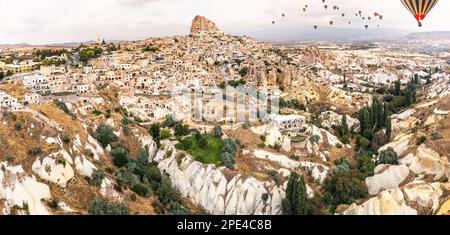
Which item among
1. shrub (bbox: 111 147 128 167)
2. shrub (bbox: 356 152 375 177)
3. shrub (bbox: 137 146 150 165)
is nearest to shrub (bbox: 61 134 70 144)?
shrub (bbox: 111 147 128 167)

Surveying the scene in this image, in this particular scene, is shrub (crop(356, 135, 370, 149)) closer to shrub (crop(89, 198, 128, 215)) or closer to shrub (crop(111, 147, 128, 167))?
shrub (crop(111, 147, 128, 167))

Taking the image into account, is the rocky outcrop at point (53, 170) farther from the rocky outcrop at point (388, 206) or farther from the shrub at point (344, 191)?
the rocky outcrop at point (388, 206)

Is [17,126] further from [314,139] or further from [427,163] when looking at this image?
[427,163]

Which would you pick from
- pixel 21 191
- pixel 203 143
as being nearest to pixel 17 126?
pixel 21 191

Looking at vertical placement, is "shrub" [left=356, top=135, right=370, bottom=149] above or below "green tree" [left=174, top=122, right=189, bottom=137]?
below

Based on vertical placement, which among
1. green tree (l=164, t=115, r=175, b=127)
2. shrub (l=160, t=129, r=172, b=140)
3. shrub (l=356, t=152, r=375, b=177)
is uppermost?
green tree (l=164, t=115, r=175, b=127)

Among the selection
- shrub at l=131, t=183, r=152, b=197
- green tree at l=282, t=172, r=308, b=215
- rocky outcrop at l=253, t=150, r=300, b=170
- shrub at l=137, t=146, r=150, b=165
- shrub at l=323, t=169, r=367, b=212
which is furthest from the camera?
rocky outcrop at l=253, t=150, r=300, b=170

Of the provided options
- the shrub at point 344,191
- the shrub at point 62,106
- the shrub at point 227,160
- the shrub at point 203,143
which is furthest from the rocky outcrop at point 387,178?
the shrub at point 62,106
